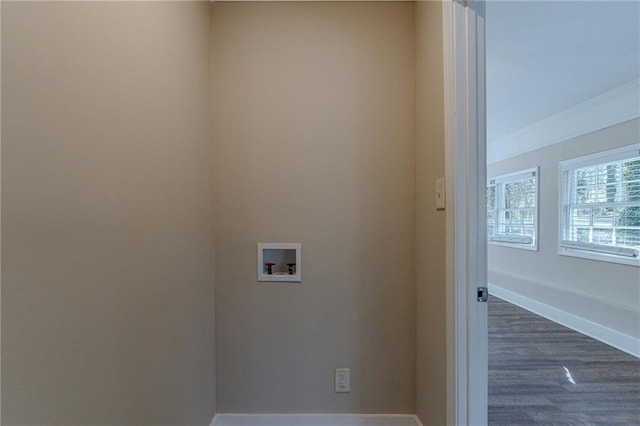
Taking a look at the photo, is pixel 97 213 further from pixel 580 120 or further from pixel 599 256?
pixel 580 120

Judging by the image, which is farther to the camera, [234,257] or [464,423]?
[234,257]

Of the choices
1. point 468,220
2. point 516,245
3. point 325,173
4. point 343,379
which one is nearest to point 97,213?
point 325,173

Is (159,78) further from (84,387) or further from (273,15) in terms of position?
(84,387)

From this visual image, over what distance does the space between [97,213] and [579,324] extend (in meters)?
4.70

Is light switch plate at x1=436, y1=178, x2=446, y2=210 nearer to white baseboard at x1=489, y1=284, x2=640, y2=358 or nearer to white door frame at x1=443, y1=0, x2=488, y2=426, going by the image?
white door frame at x1=443, y1=0, x2=488, y2=426

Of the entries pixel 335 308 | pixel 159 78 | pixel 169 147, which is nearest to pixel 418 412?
pixel 335 308

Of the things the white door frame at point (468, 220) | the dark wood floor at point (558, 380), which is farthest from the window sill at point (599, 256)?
the white door frame at point (468, 220)

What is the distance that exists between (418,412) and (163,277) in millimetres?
1489

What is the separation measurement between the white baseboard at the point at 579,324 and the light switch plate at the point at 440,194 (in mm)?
3188

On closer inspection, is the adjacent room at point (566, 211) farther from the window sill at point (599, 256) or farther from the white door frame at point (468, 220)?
the white door frame at point (468, 220)

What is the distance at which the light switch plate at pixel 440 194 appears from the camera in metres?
1.30

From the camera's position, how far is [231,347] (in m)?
1.73

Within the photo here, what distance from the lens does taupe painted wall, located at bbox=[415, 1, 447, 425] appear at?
1347 mm

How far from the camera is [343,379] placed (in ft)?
5.64
